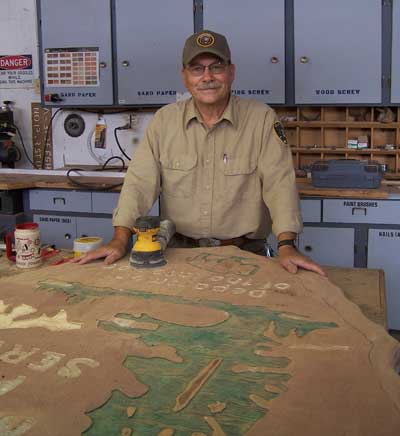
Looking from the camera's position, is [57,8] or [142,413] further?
[57,8]

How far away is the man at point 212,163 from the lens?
1981 millimetres

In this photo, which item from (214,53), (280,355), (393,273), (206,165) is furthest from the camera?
(393,273)

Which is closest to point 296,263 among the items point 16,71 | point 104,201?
point 104,201

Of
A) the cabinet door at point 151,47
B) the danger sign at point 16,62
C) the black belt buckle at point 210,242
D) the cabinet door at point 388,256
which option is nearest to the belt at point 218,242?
the black belt buckle at point 210,242

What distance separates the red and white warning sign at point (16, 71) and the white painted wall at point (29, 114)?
0.03 m

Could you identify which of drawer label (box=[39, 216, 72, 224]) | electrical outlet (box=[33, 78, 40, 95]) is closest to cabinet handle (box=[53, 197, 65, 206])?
drawer label (box=[39, 216, 72, 224])

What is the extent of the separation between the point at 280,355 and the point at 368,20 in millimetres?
2767

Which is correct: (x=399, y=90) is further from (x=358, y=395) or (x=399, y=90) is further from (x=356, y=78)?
(x=358, y=395)

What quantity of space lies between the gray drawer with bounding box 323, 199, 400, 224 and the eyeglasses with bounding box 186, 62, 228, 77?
54.7 inches

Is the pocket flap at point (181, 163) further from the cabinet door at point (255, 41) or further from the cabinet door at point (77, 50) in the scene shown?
the cabinet door at point (77, 50)

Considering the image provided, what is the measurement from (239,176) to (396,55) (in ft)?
5.79

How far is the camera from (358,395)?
87 cm

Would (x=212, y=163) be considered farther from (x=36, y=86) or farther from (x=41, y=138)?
(x=36, y=86)

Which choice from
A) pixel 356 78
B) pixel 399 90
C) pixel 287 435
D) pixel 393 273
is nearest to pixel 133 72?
pixel 356 78
